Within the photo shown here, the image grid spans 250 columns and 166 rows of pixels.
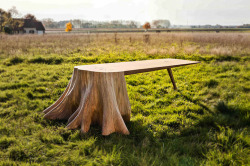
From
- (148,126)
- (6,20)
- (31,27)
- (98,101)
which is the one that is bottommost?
(148,126)

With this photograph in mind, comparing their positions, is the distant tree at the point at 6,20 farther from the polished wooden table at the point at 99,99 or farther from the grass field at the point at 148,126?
the polished wooden table at the point at 99,99

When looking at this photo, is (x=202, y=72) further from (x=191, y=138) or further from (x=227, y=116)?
(x=191, y=138)

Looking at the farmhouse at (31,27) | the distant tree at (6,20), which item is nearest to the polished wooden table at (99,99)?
the distant tree at (6,20)

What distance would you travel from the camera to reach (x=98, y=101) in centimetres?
286

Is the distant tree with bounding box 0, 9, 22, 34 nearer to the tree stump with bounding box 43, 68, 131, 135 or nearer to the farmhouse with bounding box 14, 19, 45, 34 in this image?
the farmhouse with bounding box 14, 19, 45, 34

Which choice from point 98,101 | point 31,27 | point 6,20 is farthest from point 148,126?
point 31,27

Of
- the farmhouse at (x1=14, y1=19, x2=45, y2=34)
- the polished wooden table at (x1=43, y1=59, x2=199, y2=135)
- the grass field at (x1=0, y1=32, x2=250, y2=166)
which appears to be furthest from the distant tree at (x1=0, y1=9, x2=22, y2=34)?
the polished wooden table at (x1=43, y1=59, x2=199, y2=135)

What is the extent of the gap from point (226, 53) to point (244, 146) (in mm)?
6573

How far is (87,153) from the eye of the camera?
2.36 meters

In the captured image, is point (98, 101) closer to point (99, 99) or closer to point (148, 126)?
point (99, 99)

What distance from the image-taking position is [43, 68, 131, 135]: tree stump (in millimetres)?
2721

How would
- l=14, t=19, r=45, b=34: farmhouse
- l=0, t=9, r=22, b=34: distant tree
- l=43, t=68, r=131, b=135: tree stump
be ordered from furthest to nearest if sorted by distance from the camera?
l=14, t=19, r=45, b=34: farmhouse → l=0, t=9, r=22, b=34: distant tree → l=43, t=68, r=131, b=135: tree stump

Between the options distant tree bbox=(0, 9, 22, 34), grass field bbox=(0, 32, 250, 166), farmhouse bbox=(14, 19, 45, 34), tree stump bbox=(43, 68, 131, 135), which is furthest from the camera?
farmhouse bbox=(14, 19, 45, 34)

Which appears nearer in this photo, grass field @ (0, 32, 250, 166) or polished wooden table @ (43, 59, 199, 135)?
grass field @ (0, 32, 250, 166)
